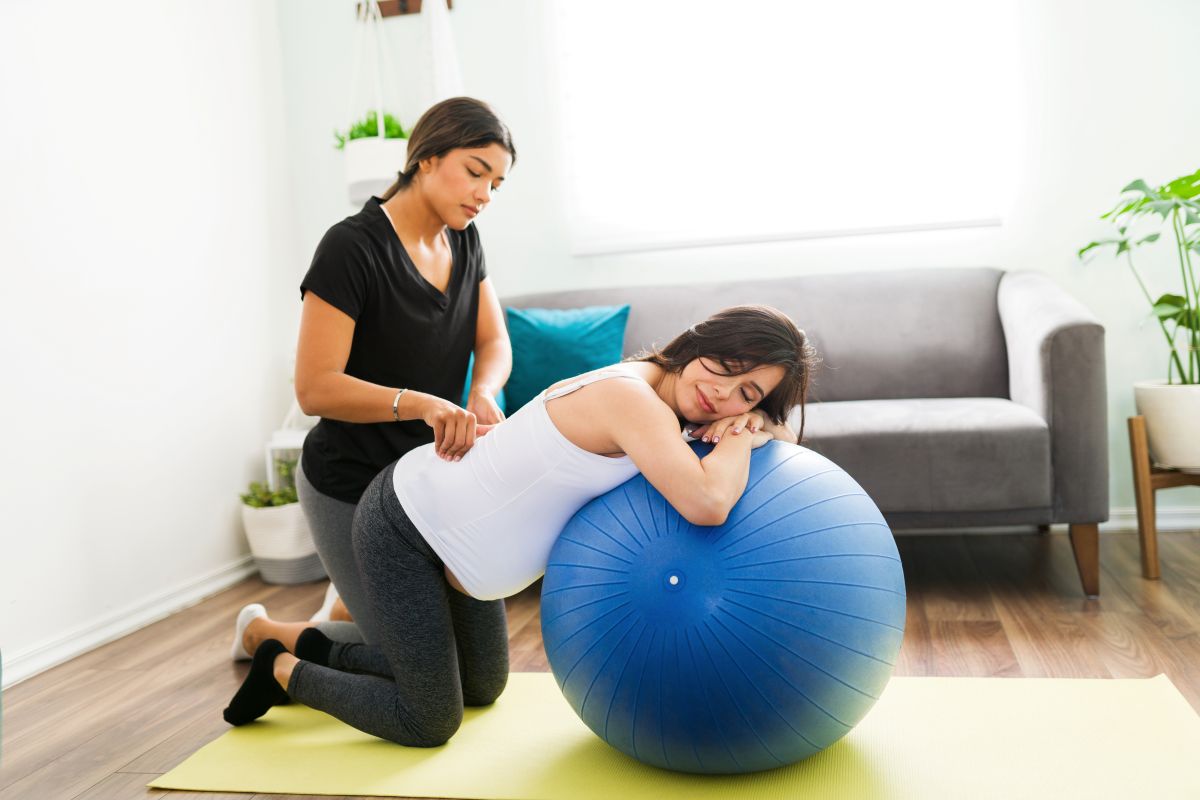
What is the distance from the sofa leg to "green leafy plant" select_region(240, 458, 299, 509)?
244 centimetres

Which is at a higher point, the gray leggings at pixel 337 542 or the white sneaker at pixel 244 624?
the gray leggings at pixel 337 542

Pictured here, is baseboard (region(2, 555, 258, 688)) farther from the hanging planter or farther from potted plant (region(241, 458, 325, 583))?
the hanging planter

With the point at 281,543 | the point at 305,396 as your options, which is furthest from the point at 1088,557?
the point at 281,543

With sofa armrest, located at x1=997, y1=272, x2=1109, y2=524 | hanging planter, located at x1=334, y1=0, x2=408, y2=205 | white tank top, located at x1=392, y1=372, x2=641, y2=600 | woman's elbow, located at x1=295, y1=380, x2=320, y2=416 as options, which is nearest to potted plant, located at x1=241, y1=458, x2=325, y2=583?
hanging planter, located at x1=334, y1=0, x2=408, y2=205

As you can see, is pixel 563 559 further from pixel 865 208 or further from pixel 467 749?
pixel 865 208

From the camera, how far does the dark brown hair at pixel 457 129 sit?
1.85 meters

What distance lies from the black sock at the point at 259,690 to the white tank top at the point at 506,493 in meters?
0.55

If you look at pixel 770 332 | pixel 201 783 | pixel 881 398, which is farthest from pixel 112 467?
pixel 881 398

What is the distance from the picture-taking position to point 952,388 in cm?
323

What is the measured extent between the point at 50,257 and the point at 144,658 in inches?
43.5

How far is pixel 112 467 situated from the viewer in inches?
111

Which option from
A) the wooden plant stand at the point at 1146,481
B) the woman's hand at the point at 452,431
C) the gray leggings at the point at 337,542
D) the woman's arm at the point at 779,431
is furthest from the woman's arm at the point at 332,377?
the wooden plant stand at the point at 1146,481

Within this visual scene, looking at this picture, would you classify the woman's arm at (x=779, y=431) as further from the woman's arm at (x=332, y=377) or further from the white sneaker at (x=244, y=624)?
the white sneaker at (x=244, y=624)

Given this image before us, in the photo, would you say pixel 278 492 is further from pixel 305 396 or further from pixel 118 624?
pixel 305 396
